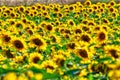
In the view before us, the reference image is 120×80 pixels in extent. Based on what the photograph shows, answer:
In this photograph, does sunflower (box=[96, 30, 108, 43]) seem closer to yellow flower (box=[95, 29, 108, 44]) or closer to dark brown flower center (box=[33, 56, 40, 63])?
yellow flower (box=[95, 29, 108, 44])

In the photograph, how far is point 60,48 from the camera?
5.95 m

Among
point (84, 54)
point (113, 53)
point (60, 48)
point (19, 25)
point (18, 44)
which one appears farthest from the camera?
point (19, 25)

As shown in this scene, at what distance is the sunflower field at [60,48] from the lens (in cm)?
229

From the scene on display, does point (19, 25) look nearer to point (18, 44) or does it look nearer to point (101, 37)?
point (101, 37)

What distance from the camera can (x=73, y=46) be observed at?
5.29 metres

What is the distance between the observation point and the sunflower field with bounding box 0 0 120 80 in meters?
2.29

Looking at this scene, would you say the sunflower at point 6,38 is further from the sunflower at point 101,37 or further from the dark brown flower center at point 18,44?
the sunflower at point 101,37

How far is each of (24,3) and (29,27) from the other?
6.48 meters

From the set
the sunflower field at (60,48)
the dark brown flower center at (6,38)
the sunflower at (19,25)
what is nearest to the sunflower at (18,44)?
the sunflower field at (60,48)

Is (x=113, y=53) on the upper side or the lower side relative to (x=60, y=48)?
lower

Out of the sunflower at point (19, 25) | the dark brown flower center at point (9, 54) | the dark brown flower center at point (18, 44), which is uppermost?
the sunflower at point (19, 25)

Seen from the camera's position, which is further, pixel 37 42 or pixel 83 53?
pixel 37 42

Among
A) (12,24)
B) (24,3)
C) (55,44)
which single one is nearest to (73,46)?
(55,44)

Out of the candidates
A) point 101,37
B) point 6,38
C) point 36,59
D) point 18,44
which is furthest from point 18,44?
point 101,37
